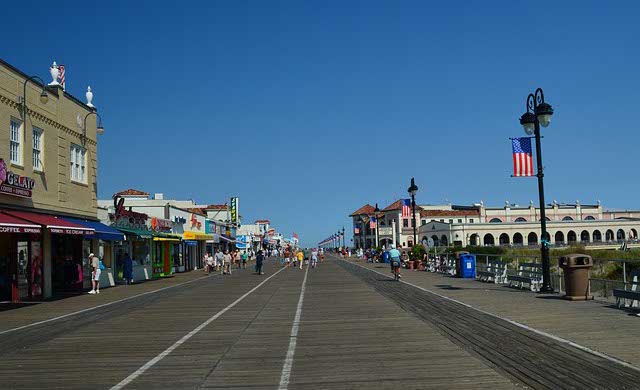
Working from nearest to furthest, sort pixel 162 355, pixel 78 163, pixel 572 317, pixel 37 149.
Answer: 1. pixel 162 355
2. pixel 572 317
3. pixel 37 149
4. pixel 78 163

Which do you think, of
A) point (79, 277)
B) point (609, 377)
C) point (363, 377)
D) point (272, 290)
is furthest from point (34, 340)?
point (79, 277)

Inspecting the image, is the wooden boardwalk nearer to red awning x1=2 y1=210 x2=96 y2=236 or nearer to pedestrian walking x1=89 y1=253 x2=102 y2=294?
red awning x1=2 y1=210 x2=96 y2=236

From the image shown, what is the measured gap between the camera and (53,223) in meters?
23.0

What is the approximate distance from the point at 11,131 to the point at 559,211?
114m

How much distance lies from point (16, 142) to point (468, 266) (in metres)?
21.3

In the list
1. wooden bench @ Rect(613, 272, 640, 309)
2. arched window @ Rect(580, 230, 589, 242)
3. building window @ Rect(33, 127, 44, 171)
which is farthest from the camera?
arched window @ Rect(580, 230, 589, 242)

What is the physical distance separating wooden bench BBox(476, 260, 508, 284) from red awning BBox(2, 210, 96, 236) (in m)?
16.9

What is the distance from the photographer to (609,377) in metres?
8.15

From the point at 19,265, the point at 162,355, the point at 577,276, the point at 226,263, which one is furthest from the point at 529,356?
the point at 226,263

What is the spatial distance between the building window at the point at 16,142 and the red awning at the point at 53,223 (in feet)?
6.34

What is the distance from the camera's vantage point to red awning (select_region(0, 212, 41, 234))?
1878 cm

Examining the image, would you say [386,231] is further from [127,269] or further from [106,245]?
[106,245]

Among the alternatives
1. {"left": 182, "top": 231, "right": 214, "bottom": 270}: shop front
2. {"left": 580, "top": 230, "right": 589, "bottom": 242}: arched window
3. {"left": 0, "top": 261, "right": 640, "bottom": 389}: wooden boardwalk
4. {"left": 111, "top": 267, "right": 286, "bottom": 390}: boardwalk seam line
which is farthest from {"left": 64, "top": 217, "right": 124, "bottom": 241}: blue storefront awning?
{"left": 580, "top": 230, "right": 589, "bottom": 242}: arched window

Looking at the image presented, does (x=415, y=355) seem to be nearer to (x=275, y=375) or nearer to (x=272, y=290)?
(x=275, y=375)
